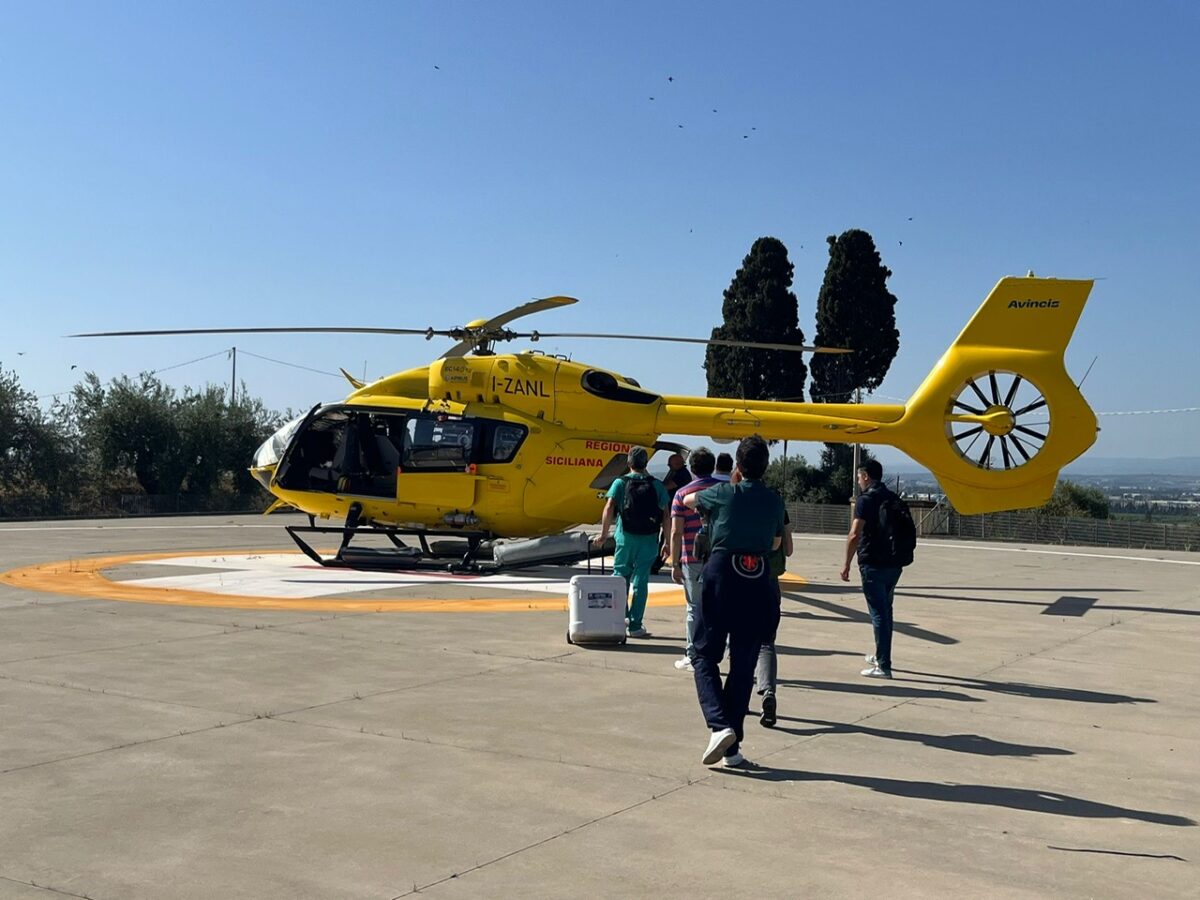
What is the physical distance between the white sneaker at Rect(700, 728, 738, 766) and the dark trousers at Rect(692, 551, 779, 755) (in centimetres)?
22

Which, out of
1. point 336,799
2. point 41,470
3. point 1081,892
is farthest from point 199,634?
point 41,470

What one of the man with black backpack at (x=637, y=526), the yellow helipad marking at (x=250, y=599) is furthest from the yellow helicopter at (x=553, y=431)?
the man with black backpack at (x=637, y=526)

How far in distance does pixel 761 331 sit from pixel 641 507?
136 feet

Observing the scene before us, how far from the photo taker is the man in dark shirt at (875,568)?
9.36 metres

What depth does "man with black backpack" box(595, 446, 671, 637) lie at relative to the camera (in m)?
11.1

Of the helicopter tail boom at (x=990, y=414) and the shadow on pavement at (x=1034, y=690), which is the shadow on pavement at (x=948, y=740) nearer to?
the shadow on pavement at (x=1034, y=690)

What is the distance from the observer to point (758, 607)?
6715mm

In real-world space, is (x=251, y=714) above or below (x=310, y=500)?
below

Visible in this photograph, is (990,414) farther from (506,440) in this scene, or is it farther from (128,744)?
(128,744)

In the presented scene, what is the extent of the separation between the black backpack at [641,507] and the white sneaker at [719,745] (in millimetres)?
4814

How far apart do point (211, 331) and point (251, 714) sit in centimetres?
1028

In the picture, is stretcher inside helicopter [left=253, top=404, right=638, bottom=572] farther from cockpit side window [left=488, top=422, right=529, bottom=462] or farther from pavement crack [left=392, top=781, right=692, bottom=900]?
pavement crack [left=392, top=781, right=692, bottom=900]

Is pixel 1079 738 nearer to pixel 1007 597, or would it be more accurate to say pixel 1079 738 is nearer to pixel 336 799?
pixel 336 799

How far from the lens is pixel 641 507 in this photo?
438 inches
